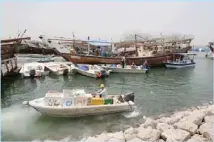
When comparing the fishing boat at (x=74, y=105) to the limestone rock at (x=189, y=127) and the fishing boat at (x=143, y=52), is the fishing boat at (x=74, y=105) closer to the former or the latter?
the limestone rock at (x=189, y=127)

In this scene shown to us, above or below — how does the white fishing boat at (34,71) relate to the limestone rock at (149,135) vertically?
above

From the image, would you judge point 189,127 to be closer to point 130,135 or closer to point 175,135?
point 175,135

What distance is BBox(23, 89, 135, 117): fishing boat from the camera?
13.2 metres

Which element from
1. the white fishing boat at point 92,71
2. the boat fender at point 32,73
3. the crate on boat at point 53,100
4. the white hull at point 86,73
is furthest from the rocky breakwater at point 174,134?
the boat fender at point 32,73

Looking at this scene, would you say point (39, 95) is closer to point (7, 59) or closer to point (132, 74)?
point (7, 59)

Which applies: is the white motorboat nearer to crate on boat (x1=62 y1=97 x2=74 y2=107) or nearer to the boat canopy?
the boat canopy

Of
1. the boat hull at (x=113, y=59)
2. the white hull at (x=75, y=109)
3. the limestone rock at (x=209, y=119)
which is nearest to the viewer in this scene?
the limestone rock at (x=209, y=119)

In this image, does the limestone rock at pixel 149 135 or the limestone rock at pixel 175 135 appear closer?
the limestone rock at pixel 175 135

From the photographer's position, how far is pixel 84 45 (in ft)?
143

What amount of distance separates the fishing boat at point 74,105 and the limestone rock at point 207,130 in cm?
507

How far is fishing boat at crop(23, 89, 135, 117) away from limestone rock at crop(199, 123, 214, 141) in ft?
16.6

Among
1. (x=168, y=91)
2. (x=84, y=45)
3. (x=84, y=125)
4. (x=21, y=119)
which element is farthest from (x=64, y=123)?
(x=84, y=45)

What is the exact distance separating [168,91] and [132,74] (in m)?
9.88

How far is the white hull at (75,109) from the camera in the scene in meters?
13.1
